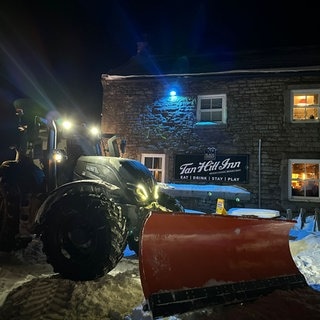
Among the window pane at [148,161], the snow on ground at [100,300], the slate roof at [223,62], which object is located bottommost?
the snow on ground at [100,300]

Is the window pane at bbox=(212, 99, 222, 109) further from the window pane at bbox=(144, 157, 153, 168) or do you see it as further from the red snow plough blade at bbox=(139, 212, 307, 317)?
the red snow plough blade at bbox=(139, 212, 307, 317)

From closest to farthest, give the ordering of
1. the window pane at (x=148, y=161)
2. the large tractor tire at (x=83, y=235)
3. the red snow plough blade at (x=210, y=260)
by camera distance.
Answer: the red snow plough blade at (x=210, y=260), the large tractor tire at (x=83, y=235), the window pane at (x=148, y=161)

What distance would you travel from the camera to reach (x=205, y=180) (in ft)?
39.0

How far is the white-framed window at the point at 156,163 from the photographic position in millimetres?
12367

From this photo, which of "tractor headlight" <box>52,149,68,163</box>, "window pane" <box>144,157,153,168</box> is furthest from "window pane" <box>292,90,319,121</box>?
"tractor headlight" <box>52,149,68,163</box>

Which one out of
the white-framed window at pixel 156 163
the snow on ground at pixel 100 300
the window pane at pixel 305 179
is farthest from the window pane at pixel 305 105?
the snow on ground at pixel 100 300

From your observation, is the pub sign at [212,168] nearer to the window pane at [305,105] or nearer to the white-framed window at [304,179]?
the white-framed window at [304,179]

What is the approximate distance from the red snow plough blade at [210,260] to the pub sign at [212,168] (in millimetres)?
6716

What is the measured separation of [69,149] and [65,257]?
226 centimetres

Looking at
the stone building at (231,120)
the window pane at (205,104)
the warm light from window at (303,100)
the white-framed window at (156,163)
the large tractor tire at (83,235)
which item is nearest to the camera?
the large tractor tire at (83,235)

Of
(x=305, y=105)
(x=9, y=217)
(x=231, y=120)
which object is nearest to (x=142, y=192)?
(x=9, y=217)

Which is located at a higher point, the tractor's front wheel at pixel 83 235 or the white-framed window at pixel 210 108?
the white-framed window at pixel 210 108

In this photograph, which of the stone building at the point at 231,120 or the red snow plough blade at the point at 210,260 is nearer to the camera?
the red snow plough blade at the point at 210,260

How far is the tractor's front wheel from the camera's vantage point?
4.23 meters
